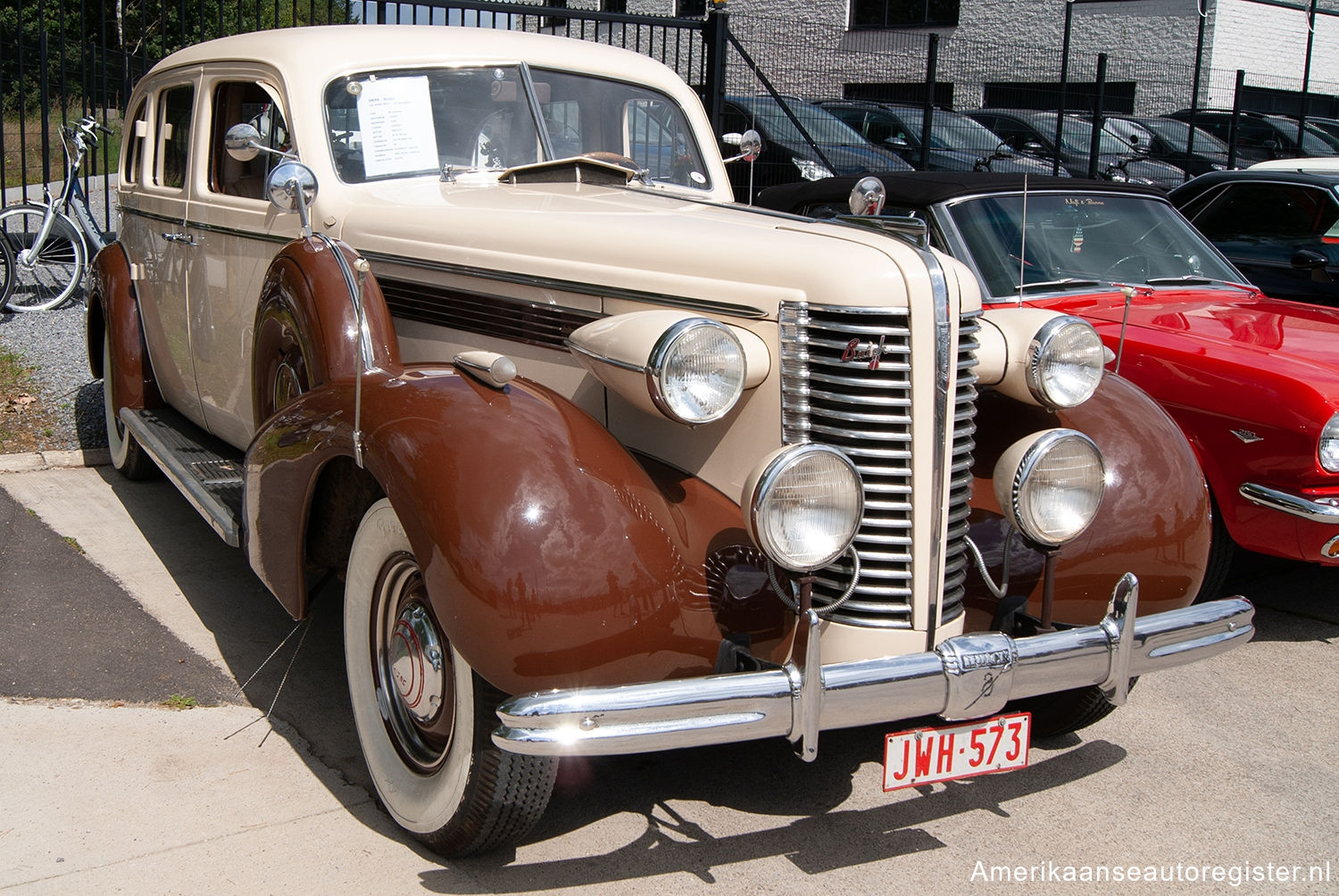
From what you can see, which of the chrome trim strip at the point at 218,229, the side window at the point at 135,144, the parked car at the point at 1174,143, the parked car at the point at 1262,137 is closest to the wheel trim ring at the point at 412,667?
the chrome trim strip at the point at 218,229

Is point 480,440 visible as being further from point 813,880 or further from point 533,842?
point 813,880

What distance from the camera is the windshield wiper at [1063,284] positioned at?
505cm

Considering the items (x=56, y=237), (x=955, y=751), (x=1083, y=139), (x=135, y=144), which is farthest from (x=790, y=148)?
(x=955, y=751)

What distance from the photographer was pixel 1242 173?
7.57 metres

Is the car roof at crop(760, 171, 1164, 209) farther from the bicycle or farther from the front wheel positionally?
→ the bicycle

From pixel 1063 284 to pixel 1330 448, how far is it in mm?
1418

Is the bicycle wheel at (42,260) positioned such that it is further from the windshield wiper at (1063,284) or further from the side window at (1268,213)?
the side window at (1268,213)

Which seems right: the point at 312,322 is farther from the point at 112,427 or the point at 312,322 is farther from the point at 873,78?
the point at 873,78

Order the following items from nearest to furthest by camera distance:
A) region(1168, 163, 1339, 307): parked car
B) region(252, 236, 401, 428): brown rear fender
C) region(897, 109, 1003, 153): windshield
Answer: region(252, 236, 401, 428): brown rear fender < region(1168, 163, 1339, 307): parked car < region(897, 109, 1003, 153): windshield

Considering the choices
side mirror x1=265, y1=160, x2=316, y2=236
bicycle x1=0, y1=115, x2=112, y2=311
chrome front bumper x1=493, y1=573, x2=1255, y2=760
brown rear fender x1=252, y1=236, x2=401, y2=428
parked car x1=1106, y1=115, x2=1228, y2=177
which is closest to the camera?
chrome front bumper x1=493, y1=573, x2=1255, y2=760

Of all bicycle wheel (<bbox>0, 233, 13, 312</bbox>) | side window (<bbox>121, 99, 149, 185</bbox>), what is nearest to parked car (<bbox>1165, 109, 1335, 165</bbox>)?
bicycle wheel (<bbox>0, 233, 13, 312</bbox>)

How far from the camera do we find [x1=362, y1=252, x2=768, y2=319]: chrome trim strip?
8.99ft

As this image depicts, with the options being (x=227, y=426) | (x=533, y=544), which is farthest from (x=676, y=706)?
(x=227, y=426)

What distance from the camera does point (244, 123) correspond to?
406 cm
